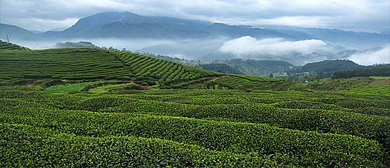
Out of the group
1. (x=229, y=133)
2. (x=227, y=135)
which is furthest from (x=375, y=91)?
(x=227, y=135)

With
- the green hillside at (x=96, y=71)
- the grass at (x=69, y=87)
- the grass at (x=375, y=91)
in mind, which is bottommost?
the grass at (x=375, y=91)

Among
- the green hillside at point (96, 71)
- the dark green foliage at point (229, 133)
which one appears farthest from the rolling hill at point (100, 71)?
the dark green foliage at point (229, 133)

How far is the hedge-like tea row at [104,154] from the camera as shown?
559 inches

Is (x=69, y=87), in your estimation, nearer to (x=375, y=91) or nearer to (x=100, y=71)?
(x=100, y=71)

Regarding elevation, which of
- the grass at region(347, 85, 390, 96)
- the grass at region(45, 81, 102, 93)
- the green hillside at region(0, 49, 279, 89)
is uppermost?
the green hillside at region(0, 49, 279, 89)

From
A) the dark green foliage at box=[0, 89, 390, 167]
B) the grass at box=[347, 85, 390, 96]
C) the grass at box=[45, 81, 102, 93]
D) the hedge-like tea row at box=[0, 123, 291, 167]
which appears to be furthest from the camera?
the grass at box=[347, 85, 390, 96]

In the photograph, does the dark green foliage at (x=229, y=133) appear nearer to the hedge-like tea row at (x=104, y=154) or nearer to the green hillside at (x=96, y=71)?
the hedge-like tea row at (x=104, y=154)

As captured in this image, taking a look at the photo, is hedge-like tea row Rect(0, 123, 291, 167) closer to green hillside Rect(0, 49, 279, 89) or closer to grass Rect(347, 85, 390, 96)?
green hillside Rect(0, 49, 279, 89)

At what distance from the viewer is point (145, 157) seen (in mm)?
14953

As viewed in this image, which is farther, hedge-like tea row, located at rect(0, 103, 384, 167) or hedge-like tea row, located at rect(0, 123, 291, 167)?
hedge-like tea row, located at rect(0, 103, 384, 167)

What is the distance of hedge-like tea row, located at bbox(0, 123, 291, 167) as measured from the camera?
1420 cm

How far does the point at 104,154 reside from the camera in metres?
15.0

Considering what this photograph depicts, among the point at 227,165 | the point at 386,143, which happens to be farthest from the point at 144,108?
the point at 386,143

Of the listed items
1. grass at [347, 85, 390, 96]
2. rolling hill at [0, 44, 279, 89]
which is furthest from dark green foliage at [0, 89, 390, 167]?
grass at [347, 85, 390, 96]
